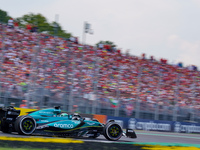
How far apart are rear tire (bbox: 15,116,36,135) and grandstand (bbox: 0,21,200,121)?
19.8ft

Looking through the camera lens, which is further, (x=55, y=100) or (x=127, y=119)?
(x=127, y=119)

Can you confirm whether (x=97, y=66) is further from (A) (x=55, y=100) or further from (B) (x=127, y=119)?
(A) (x=55, y=100)

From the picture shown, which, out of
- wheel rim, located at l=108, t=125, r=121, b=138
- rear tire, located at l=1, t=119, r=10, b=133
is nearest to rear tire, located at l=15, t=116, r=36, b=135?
rear tire, located at l=1, t=119, r=10, b=133

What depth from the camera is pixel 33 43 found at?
21031 mm

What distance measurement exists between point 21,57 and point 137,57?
10586 millimetres

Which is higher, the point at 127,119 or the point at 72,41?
the point at 72,41

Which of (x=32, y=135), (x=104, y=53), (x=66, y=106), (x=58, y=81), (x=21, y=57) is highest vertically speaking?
(x=104, y=53)

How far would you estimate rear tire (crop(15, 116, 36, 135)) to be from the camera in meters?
8.80

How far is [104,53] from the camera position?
80.2 ft

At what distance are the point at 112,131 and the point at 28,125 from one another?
2750 mm

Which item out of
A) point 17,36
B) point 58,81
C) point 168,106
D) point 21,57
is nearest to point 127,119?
point 168,106

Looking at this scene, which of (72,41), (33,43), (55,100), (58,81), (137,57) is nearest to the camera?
(55,100)

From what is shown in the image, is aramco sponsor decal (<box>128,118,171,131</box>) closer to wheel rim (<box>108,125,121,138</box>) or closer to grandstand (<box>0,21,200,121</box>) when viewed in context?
grandstand (<box>0,21,200,121</box>)

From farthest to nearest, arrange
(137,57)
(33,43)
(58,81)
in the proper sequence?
(137,57), (33,43), (58,81)
